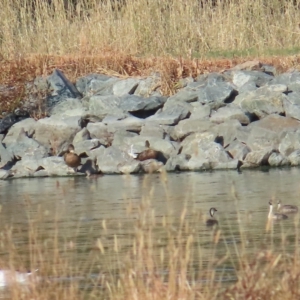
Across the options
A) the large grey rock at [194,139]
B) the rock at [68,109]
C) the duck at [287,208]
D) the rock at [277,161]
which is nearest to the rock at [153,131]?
the large grey rock at [194,139]

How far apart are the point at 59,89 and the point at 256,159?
211 inches

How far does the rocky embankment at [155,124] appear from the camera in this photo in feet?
50.9

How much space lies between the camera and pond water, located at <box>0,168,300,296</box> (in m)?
7.09

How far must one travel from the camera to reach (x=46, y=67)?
66.4 ft

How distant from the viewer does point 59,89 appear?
63.0 feet

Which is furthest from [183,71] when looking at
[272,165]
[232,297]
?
[232,297]

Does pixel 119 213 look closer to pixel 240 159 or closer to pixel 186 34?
pixel 240 159

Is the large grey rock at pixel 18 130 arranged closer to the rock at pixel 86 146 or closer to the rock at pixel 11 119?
the rock at pixel 11 119

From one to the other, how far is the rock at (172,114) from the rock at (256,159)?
85.9 inches

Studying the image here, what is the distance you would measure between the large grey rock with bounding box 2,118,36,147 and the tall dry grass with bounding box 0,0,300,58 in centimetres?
335

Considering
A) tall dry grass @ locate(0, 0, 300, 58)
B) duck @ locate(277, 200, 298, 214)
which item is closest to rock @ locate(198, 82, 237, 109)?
tall dry grass @ locate(0, 0, 300, 58)

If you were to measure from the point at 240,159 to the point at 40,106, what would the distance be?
4934mm

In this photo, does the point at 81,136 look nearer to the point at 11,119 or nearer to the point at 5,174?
the point at 5,174

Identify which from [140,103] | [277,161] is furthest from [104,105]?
[277,161]
